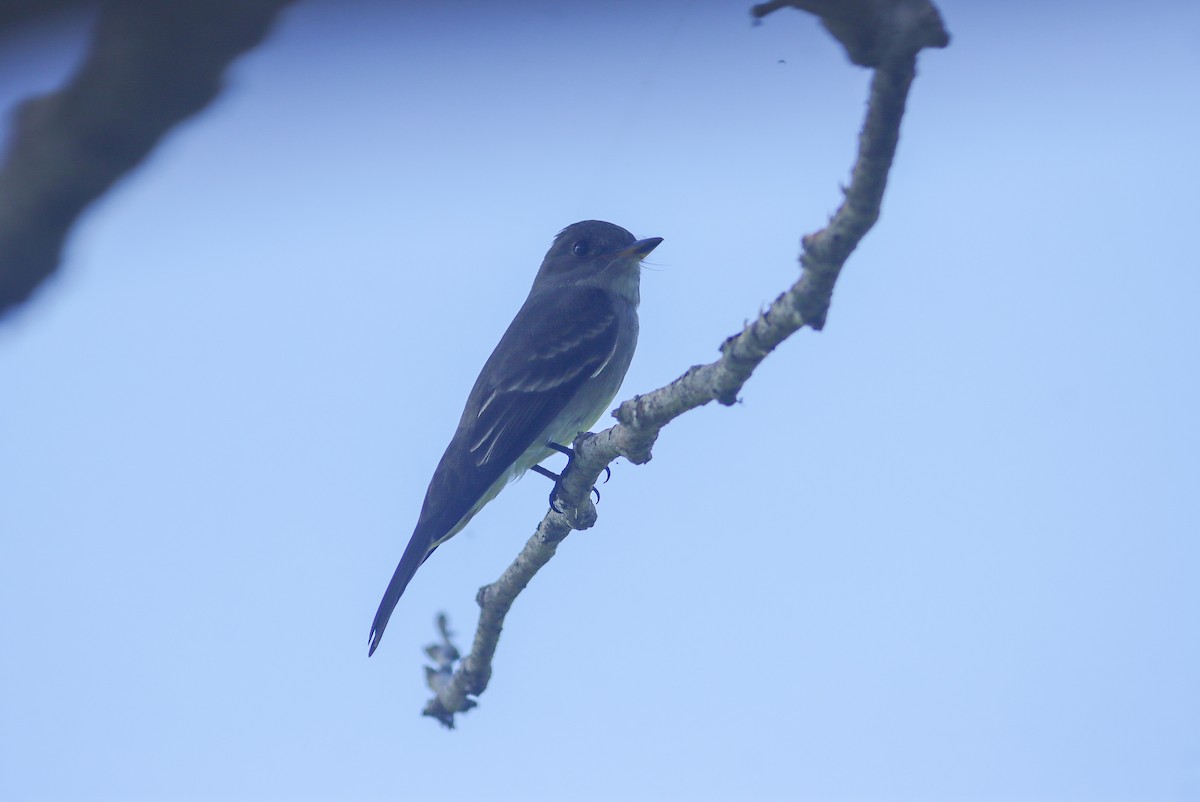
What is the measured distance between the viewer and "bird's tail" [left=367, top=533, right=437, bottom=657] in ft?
19.2

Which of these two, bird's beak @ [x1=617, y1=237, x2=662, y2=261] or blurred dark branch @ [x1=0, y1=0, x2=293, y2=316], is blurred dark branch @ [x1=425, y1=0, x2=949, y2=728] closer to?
blurred dark branch @ [x1=0, y1=0, x2=293, y2=316]

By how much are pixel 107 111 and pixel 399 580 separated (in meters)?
4.47

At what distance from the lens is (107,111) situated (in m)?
1.82

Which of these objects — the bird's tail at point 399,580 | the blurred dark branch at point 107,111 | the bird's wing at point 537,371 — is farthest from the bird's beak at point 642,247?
the blurred dark branch at point 107,111

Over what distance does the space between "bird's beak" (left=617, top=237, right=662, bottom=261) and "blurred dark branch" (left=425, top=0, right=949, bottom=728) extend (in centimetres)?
224

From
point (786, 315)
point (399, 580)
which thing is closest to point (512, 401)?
point (399, 580)

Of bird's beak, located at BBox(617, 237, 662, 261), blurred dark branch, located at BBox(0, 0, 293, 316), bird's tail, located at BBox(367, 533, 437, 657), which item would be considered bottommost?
blurred dark branch, located at BBox(0, 0, 293, 316)

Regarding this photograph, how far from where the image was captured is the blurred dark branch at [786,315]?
2.52 meters

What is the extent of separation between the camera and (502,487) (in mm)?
6617

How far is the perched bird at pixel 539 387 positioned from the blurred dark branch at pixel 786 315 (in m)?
0.93

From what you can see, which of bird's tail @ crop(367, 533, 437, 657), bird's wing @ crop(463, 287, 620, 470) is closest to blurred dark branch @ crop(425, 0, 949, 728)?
bird's tail @ crop(367, 533, 437, 657)

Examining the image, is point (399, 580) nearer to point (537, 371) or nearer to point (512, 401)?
point (512, 401)

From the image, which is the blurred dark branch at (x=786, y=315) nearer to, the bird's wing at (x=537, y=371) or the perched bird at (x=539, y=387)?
the perched bird at (x=539, y=387)

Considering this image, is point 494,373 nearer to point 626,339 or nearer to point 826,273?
point 626,339
